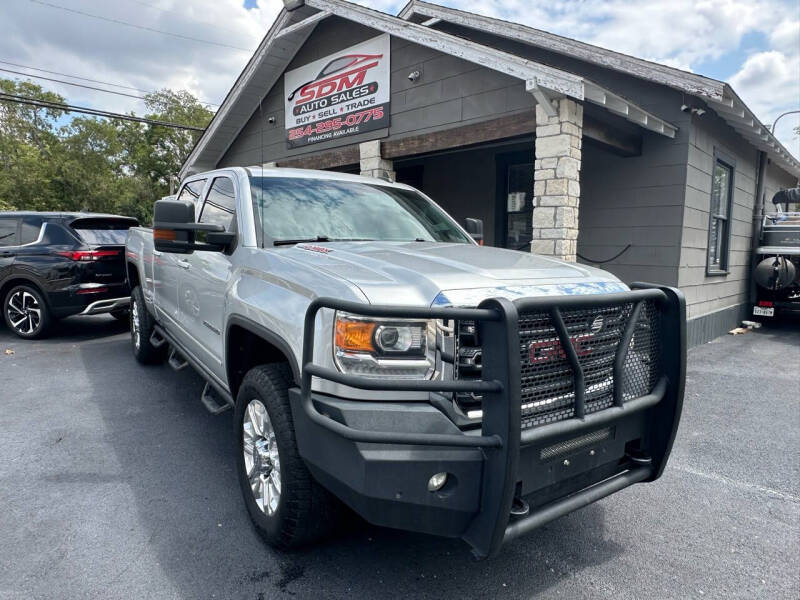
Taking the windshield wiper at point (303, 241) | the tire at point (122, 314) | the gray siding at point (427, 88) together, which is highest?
the gray siding at point (427, 88)

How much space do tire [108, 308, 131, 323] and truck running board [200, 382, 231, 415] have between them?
469 centimetres

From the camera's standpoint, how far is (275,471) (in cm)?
243

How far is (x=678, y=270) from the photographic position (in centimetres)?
675

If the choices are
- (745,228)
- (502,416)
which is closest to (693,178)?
(745,228)

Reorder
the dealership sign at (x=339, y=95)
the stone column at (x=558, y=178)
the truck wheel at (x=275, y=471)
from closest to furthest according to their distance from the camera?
the truck wheel at (x=275, y=471) < the stone column at (x=558, y=178) < the dealership sign at (x=339, y=95)

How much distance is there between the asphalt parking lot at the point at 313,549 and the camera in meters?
2.30

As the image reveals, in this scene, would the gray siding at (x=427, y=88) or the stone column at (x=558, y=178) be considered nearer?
the stone column at (x=558, y=178)

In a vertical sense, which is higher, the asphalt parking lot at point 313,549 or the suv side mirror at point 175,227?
the suv side mirror at point 175,227

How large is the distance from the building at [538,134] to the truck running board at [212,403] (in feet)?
8.01

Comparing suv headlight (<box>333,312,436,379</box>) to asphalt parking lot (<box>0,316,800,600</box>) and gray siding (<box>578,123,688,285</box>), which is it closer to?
asphalt parking lot (<box>0,316,800,600</box>)

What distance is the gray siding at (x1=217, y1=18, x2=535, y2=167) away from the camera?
6691mm

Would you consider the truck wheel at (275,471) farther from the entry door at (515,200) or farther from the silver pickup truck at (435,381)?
the entry door at (515,200)

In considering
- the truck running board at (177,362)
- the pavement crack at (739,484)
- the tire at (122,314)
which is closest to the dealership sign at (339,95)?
the tire at (122,314)

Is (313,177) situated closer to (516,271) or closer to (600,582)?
(516,271)
